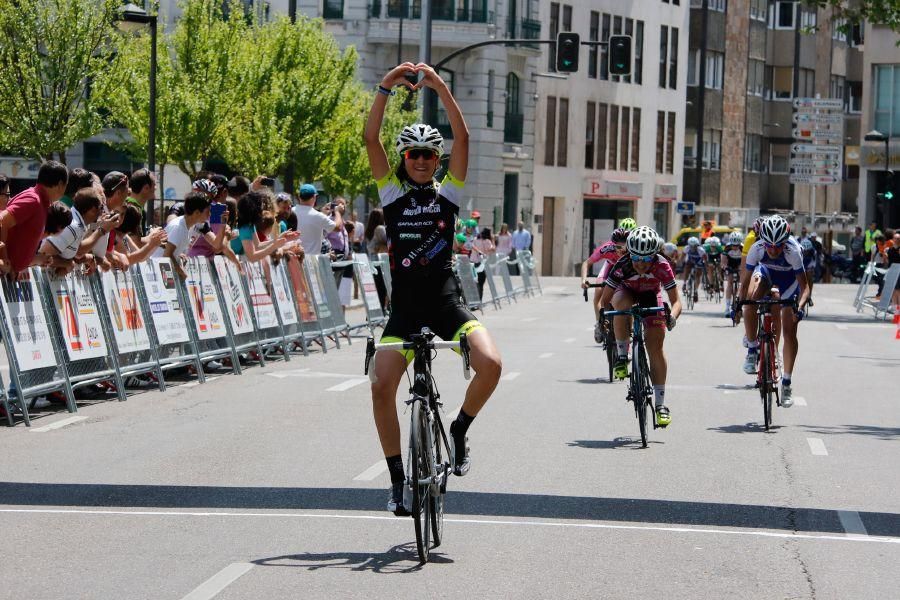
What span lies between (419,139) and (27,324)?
19.6ft

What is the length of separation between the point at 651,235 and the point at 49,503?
542 cm

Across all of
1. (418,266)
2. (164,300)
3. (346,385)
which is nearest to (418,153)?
(418,266)

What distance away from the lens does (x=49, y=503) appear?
9.69 meters

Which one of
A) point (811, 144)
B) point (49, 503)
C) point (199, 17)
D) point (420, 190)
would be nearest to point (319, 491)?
point (49, 503)

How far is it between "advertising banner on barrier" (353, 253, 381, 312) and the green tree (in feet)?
40.3

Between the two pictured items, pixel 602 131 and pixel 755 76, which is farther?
pixel 755 76

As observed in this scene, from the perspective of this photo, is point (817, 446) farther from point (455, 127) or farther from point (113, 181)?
point (113, 181)

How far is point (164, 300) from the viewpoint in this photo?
16.8 meters

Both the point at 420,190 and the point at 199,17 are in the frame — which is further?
the point at 199,17

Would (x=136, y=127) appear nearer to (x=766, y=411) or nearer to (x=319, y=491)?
(x=766, y=411)

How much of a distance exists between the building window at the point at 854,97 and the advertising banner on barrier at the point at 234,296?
77.4 metres

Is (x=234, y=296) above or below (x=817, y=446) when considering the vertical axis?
above

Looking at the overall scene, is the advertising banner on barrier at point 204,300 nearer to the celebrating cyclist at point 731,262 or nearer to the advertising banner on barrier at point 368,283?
the advertising banner on barrier at point 368,283

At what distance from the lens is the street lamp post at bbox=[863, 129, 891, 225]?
63.9 meters
